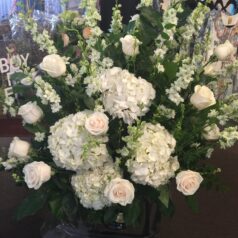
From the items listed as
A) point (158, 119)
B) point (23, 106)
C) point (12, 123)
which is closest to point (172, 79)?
point (158, 119)

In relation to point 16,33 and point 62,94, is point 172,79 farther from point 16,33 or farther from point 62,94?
point 16,33

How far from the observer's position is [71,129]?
762 millimetres

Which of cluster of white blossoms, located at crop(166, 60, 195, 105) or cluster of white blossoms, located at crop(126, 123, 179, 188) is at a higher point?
cluster of white blossoms, located at crop(166, 60, 195, 105)

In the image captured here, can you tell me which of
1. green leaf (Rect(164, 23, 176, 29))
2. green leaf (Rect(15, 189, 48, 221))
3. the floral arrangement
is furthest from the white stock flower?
green leaf (Rect(164, 23, 176, 29))

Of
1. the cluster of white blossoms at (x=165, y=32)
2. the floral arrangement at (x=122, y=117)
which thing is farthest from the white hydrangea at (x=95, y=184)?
the cluster of white blossoms at (x=165, y=32)

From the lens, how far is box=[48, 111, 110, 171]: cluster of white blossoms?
29.1 inches

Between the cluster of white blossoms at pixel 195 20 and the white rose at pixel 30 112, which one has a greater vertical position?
the cluster of white blossoms at pixel 195 20

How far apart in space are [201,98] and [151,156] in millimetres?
141

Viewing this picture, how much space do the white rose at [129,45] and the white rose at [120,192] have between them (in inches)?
9.3

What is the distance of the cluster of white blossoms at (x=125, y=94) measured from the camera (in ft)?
2.45

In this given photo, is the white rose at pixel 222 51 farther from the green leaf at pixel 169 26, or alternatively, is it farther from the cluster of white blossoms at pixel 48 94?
the cluster of white blossoms at pixel 48 94

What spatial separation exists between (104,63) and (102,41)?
0.06 meters

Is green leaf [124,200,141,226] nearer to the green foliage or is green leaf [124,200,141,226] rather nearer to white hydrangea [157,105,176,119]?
the green foliage

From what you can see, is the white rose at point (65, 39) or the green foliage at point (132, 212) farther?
the white rose at point (65, 39)
